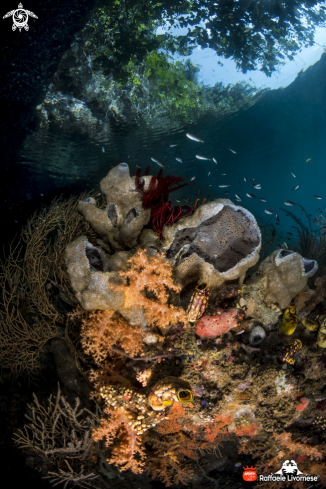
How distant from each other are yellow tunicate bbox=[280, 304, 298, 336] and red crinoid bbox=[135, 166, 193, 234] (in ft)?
6.65

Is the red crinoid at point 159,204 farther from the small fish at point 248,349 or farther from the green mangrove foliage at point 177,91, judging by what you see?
the green mangrove foliage at point 177,91

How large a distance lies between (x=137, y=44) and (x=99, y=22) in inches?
74.3

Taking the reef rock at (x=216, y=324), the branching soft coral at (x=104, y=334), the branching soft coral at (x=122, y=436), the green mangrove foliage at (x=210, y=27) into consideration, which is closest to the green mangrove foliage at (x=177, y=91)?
the green mangrove foliage at (x=210, y=27)

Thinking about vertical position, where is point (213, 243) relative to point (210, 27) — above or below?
below

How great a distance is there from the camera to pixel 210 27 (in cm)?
1145

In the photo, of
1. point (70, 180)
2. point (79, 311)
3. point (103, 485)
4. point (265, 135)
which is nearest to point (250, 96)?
point (265, 135)

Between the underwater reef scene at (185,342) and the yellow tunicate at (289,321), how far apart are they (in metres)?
0.01

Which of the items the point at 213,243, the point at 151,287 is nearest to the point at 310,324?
the point at 213,243

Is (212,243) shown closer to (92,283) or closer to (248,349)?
(248,349)

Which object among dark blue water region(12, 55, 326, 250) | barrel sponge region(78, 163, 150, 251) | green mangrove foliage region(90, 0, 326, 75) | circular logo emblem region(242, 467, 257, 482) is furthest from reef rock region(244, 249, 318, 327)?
green mangrove foliage region(90, 0, 326, 75)

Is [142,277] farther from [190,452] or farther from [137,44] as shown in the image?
[137,44]

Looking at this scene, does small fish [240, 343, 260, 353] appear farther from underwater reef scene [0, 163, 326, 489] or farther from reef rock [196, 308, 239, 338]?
reef rock [196, 308, 239, 338]

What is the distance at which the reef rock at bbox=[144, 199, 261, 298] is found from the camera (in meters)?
3.37

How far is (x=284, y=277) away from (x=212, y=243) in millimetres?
1128
